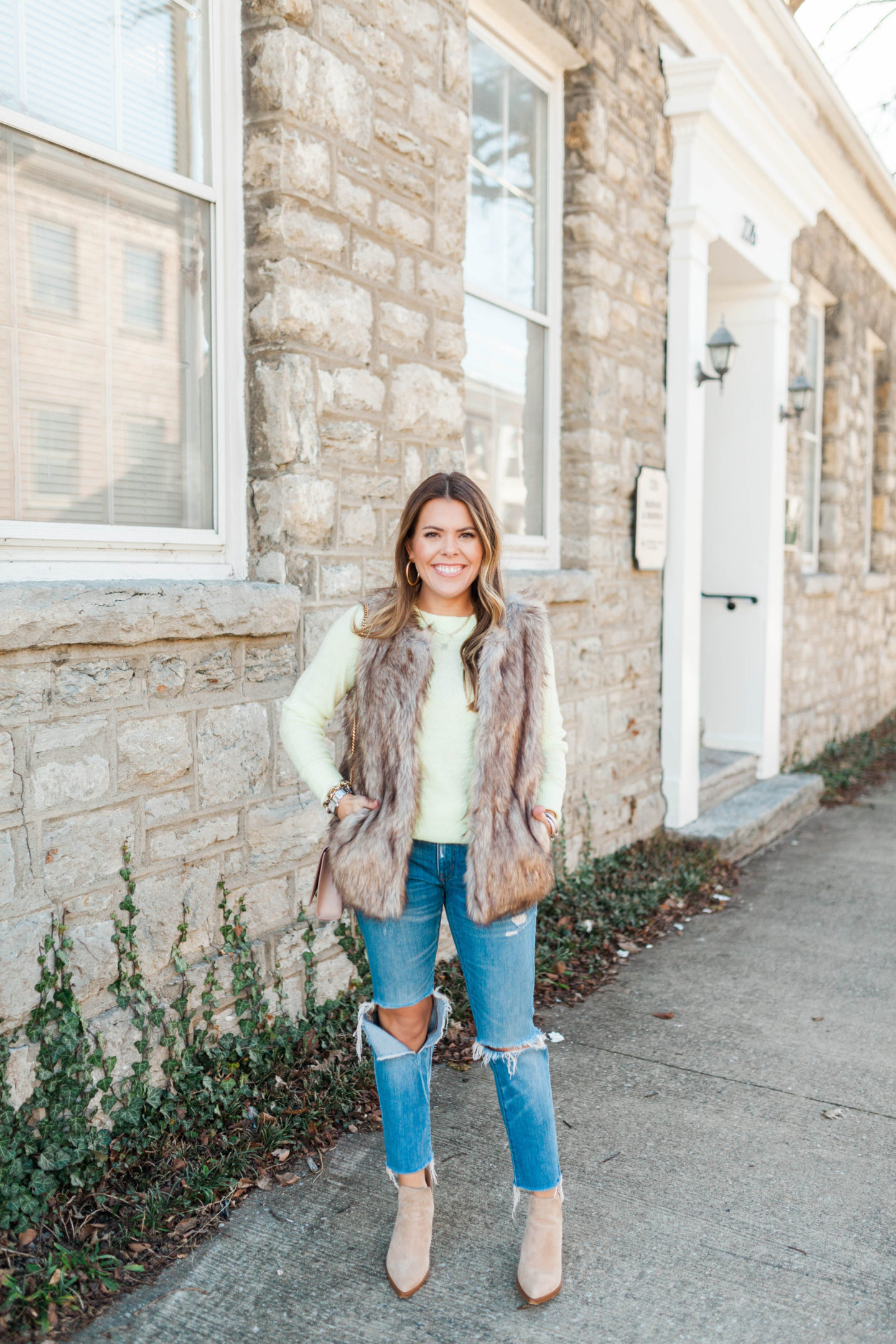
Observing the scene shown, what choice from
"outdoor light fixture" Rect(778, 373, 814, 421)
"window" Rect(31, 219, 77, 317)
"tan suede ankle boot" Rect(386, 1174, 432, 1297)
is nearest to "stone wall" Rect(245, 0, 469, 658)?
"window" Rect(31, 219, 77, 317)

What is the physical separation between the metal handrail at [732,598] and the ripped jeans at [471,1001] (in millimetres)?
5584

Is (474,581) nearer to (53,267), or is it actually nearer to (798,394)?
(53,267)

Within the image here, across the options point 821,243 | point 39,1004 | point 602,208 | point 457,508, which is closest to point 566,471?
point 602,208

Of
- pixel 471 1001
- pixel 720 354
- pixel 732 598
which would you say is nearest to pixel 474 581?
pixel 471 1001

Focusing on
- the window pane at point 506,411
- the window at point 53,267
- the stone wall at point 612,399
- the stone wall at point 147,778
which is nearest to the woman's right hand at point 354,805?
the stone wall at point 147,778

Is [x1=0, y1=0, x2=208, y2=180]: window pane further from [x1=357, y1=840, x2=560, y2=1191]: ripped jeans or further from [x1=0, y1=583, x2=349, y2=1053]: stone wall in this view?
[x1=357, y1=840, x2=560, y2=1191]: ripped jeans

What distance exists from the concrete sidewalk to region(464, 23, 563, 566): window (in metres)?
2.37

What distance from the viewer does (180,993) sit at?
3096 mm

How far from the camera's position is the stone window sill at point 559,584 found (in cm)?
476

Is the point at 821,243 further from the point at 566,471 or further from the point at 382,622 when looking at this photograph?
the point at 382,622

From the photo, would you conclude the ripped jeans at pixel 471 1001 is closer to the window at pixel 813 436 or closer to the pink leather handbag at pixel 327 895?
the pink leather handbag at pixel 327 895

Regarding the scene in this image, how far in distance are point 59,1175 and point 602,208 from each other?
4.69m

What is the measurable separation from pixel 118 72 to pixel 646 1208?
330 centimetres

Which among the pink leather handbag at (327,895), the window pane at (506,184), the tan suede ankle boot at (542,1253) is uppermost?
the window pane at (506,184)
